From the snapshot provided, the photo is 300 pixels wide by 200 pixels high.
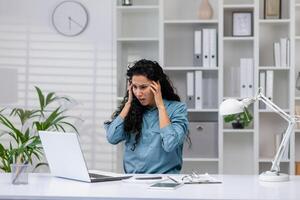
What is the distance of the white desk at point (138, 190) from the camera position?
251 cm

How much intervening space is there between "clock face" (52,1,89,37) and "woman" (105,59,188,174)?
1.79 meters

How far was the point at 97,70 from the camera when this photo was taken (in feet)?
17.1

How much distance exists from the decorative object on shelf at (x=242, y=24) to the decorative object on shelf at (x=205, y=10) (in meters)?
0.21

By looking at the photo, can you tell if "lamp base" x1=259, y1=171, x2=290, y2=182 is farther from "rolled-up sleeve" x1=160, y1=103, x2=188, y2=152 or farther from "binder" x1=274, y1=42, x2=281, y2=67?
"binder" x1=274, y1=42, x2=281, y2=67

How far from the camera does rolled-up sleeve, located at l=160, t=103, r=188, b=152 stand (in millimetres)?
3326

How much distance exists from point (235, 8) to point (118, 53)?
103 centimetres

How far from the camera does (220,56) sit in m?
4.87

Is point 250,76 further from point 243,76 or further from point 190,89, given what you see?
point 190,89

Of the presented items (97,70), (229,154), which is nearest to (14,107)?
(97,70)

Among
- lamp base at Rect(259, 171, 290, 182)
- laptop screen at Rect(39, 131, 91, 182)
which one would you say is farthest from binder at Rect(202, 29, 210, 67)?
laptop screen at Rect(39, 131, 91, 182)

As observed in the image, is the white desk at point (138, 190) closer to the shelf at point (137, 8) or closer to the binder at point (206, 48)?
the binder at point (206, 48)

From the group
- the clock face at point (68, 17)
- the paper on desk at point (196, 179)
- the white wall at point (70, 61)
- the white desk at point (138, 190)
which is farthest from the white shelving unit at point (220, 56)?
the white desk at point (138, 190)

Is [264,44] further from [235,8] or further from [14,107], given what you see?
[14,107]

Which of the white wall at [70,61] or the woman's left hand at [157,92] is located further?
the white wall at [70,61]
